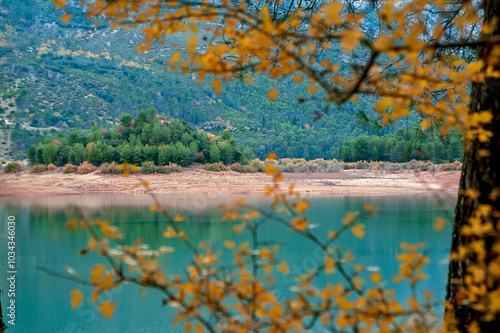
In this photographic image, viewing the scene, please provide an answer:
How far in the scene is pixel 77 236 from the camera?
384 inches

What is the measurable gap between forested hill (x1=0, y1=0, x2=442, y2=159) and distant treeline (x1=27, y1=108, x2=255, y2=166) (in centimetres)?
670

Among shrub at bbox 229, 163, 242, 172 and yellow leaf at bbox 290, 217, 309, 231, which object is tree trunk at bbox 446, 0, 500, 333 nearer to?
yellow leaf at bbox 290, 217, 309, 231

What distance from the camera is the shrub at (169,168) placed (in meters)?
18.2

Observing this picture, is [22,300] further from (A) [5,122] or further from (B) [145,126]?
(A) [5,122]

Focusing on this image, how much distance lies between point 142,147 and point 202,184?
3.98 m

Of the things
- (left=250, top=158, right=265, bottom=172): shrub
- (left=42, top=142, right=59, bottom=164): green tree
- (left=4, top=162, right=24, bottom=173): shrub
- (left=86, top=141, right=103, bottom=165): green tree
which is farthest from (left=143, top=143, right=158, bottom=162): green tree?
(left=4, top=162, right=24, bottom=173): shrub

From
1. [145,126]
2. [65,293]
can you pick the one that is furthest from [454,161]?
[65,293]

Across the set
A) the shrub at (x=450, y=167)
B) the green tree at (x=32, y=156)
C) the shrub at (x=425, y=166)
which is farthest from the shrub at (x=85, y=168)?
the shrub at (x=450, y=167)

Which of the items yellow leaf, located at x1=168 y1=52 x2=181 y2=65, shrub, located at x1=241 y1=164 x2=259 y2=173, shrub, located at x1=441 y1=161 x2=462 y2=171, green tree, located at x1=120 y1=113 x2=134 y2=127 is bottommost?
shrub, located at x1=241 y1=164 x2=259 y2=173

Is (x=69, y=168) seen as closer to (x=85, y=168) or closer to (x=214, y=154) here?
(x=85, y=168)

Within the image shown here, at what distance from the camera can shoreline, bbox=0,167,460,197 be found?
1605 cm

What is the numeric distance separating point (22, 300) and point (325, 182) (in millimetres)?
13586

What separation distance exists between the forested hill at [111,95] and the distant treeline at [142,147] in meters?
6.70

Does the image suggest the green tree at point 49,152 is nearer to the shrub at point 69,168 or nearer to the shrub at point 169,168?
the shrub at point 69,168
